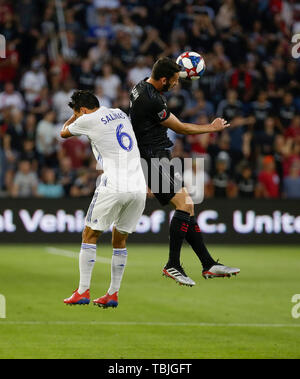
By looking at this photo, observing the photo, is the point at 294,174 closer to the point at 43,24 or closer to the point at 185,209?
the point at 43,24

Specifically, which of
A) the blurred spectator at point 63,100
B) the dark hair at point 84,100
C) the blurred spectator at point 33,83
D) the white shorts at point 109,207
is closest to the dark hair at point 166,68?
the dark hair at point 84,100

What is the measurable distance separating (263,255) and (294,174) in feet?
7.53

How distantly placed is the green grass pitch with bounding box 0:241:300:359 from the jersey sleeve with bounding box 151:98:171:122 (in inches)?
123

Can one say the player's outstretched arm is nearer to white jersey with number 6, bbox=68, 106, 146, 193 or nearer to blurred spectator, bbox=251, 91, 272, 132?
white jersey with number 6, bbox=68, 106, 146, 193

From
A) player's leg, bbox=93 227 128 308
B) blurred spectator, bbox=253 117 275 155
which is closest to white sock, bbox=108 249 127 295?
player's leg, bbox=93 227 128 308

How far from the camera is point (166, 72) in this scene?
1012cm

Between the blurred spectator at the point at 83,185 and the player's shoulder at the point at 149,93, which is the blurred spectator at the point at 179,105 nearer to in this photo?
the blurred spectator at the point at 83,185

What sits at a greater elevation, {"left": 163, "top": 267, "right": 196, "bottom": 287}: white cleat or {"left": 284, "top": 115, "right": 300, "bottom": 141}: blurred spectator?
{"left": 284, "top": 115, "right": 300, "bottom": 141}: blurred spectator

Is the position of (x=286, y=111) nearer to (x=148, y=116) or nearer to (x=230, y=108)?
(x=230, y=108)

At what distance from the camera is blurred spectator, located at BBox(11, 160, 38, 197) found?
20.6 meters

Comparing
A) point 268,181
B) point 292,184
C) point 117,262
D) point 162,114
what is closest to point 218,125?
point 162,114

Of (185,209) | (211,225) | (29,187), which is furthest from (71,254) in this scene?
(185,209)

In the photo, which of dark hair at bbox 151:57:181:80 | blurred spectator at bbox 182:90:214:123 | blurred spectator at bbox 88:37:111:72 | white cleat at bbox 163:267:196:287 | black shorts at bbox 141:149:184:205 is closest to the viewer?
dark hair at bbox 151:57:181:80

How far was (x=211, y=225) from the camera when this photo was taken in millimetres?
21688
